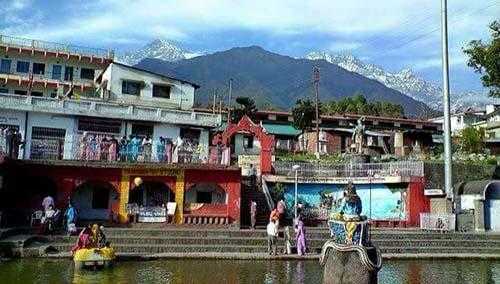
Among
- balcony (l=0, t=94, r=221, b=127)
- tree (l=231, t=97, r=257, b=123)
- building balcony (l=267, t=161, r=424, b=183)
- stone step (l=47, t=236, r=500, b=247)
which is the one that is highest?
tree (l=231, t=97, r=257, b=123)

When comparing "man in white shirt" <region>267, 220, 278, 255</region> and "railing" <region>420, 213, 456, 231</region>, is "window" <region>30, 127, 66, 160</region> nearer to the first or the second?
"man in white shirt" <region>267, 220, 278, 255</region>

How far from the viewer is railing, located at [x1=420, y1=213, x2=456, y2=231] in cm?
3070

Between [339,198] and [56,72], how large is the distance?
3728cm

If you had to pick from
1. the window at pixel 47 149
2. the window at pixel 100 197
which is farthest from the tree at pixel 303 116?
the window at pixel 47 149

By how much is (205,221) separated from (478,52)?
74.9 ft

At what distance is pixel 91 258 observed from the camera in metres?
18.6

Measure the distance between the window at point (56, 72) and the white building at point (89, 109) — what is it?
4.21 feet

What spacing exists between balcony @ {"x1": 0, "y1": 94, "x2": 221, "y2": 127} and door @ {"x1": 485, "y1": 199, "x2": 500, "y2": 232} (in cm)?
2051

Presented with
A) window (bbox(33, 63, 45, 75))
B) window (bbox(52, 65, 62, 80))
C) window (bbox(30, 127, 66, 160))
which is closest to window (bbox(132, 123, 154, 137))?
window (bbox(30, 127, 66, 160))

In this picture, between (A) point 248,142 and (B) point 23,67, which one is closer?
(A) point 248,142

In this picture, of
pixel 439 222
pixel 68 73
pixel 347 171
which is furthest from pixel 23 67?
pixel 439 222

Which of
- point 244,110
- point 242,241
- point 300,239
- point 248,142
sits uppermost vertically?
point 244,110

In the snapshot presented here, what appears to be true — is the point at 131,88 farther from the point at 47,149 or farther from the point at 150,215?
the point at 150,215

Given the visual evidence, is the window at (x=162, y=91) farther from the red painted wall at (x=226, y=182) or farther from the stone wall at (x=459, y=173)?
the stone wall at (x=459, y=173)
